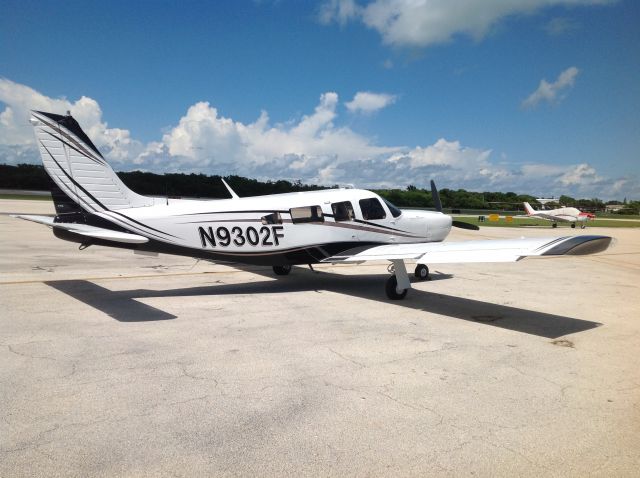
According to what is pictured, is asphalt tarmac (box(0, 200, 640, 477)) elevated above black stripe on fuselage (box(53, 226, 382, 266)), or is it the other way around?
black stripe on fuselage (box(53, 226, 382, 266))

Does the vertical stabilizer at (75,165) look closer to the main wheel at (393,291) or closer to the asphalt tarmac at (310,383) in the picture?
the asphalt tarmac at (310,383)

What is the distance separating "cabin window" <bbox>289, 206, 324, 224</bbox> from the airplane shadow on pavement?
73.0 inches

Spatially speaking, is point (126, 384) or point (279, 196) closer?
point (126, 384)

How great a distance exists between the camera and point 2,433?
3.89m

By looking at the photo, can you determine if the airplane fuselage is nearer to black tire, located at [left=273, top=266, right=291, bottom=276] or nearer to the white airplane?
the white airplane

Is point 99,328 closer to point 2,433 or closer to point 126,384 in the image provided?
point 126,384

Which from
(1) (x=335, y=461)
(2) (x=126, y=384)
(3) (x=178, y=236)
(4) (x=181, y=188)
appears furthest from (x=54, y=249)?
(4) (x=181, y=188)

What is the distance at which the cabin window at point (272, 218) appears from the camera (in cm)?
1045

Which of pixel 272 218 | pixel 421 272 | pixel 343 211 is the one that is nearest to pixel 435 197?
pixel 421 272

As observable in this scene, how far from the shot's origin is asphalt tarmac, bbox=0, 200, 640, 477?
3674 millimetres

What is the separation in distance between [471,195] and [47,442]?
106820 millimetres

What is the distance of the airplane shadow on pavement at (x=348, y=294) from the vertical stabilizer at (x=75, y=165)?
2.10 m

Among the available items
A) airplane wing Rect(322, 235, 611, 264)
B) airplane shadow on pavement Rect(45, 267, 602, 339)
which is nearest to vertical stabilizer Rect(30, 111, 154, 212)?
airplane shadow on pavement Rect(45, 267, 602, 339)

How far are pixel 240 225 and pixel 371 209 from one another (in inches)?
143
